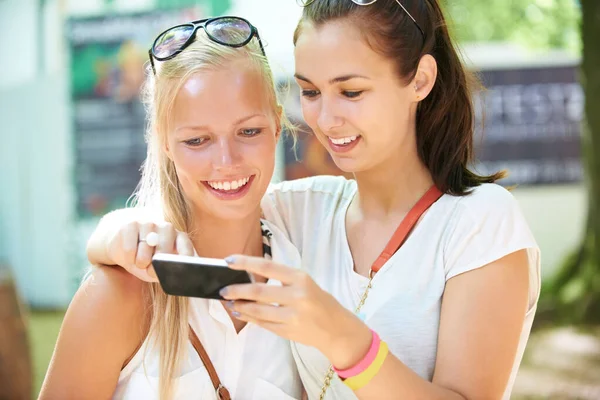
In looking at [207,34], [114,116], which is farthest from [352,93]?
[114,116]

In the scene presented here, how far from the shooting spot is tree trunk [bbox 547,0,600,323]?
6.93 m

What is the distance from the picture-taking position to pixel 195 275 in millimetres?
1633

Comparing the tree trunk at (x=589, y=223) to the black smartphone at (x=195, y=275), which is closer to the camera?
the black smartphone at (x=195, y=275)

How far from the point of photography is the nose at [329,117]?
2.21 meters

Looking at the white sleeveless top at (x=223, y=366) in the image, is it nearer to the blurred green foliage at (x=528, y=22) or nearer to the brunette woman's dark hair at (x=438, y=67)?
the brunette woman's dark hair at (x=438, y=67)

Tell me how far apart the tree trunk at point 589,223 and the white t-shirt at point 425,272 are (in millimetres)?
5255

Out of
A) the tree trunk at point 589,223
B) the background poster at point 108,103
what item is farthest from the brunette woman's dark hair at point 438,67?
the background poster at point 108,103

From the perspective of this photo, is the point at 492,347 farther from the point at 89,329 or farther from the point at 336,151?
the point at 89,329

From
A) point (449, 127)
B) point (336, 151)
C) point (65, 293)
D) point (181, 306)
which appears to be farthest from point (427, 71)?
point (65, 293)

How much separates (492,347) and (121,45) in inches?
281

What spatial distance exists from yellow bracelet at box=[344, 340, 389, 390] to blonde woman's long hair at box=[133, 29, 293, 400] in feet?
1.81

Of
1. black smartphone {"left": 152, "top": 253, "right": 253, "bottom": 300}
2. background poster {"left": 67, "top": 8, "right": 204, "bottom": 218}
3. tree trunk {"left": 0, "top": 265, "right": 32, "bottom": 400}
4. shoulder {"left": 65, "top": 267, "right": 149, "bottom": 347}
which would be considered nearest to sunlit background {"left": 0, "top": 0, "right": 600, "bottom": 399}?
background poster {"left": 67, "top": 8, "right": 204, "bottom": 218}

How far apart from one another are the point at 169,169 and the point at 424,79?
799 mm

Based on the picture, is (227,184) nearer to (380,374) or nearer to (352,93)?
(352,93)
